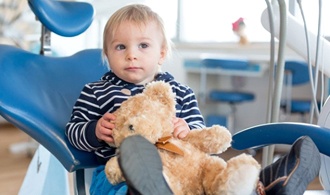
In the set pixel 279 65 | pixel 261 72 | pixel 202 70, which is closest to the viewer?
pixel 279 65

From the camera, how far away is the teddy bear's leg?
74 centimetres

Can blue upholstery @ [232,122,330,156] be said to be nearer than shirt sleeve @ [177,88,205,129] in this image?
Yes

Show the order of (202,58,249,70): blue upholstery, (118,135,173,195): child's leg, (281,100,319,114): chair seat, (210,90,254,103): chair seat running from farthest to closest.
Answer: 1. (210,90,254,103): chair seat
2. (202,58,249,70): blue upholstery
3. (281,100,319,114): chair seat
4. (118,135,173,195): child's leg

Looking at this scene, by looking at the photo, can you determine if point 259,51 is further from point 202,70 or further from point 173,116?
point 173,116

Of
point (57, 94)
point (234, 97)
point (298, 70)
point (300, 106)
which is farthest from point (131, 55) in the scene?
point (234, 97)

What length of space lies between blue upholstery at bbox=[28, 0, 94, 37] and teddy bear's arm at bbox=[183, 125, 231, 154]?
728mm

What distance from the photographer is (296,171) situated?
77cm

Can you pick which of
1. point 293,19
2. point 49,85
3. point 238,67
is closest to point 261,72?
point 238,67

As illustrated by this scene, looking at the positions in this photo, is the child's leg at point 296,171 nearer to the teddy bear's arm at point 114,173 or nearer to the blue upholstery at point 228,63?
the teddy bear's arm at point 114,173

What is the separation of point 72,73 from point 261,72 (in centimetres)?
249

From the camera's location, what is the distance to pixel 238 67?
3.67 meters

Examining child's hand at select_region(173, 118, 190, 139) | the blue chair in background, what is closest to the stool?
the blue chair in background

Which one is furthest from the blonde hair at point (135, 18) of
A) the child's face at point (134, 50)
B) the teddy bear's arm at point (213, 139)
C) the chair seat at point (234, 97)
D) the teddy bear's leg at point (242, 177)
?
the chair seat at point (234, 97)

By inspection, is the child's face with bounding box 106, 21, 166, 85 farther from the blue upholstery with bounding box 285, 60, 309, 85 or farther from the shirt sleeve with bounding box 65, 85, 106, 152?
the blue upholstery with bounding box 285, 60, 309, 85
